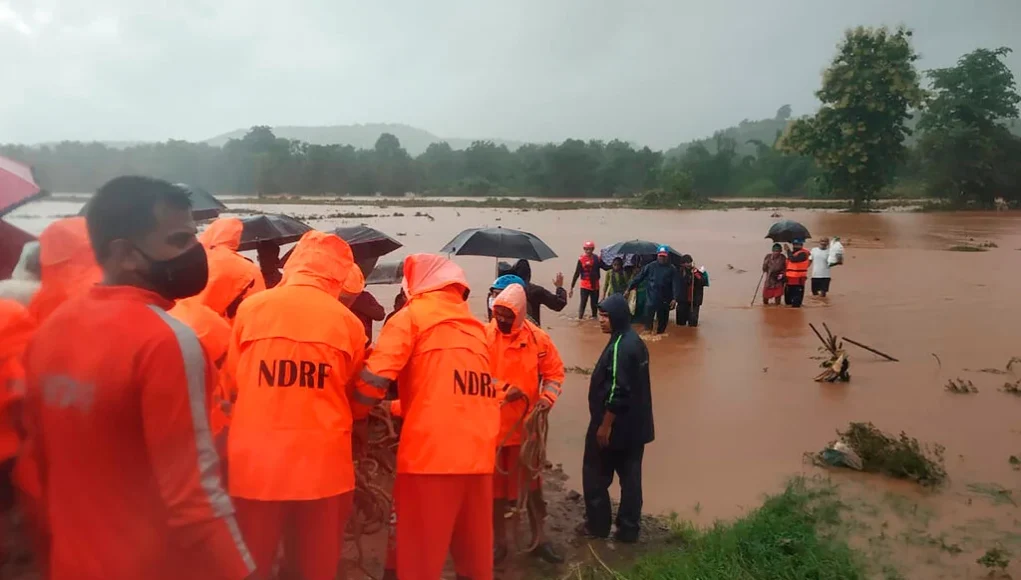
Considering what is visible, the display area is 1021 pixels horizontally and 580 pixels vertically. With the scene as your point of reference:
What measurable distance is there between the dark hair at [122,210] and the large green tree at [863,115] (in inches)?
1641

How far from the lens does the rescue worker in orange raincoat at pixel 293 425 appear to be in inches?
113

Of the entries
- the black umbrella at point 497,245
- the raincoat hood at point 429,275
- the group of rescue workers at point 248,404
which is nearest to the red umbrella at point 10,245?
the group of rescue workers at point 248,404

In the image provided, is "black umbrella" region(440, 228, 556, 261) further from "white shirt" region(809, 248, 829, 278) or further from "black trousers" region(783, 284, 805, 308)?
"white shirt" region(809, 248, 829, 278)

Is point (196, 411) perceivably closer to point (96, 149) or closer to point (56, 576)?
point (56, 576)

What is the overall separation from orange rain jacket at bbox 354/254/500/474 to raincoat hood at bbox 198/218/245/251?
164 cm

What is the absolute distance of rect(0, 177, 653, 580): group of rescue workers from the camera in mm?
1867

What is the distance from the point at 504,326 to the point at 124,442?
265cm

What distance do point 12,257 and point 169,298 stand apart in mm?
1619

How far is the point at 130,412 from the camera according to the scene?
73.0 inches

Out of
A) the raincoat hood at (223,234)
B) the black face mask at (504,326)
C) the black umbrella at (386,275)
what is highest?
the raincoat hood at (223,234)

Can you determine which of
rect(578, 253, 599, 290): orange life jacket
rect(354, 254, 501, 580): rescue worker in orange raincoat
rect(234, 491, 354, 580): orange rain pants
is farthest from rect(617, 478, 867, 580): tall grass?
rect(578, 253, 599, 290): orange life jacket

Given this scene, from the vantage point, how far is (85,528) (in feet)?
6.23

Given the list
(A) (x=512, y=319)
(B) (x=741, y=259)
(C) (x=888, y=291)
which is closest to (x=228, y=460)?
(A) (x=512, y=319)

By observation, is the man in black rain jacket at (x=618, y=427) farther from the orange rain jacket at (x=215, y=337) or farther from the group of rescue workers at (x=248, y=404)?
the orange rain jacket at (x=215, y=337)
